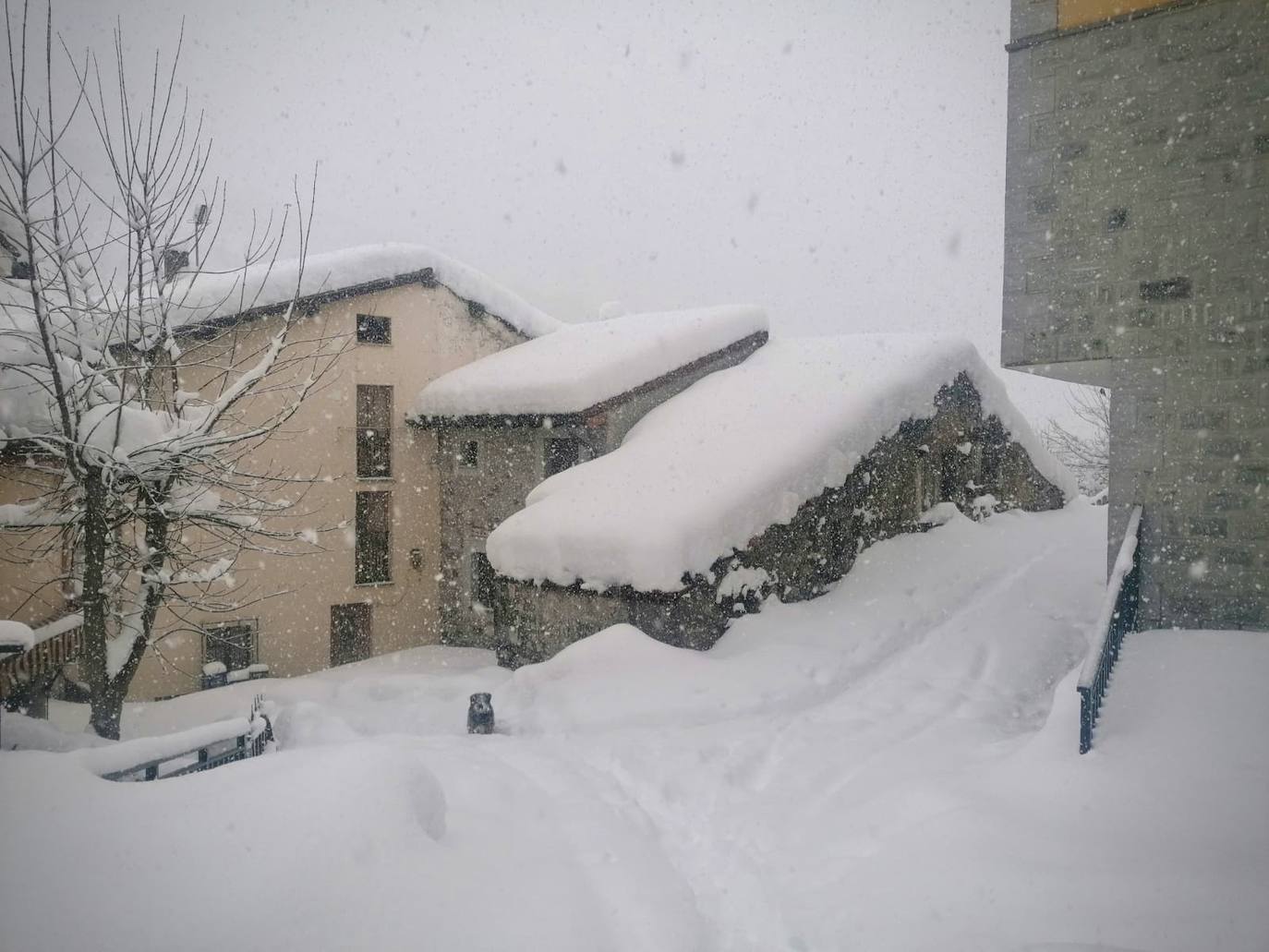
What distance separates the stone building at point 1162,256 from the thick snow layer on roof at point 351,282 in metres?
9.12

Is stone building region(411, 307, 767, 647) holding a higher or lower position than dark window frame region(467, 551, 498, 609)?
higher

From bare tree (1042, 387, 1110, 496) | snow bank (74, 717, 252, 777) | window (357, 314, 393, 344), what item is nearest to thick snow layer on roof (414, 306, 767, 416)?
window (357, 314, 393, 344)

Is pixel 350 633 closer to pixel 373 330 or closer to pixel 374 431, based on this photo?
pixel 374 431

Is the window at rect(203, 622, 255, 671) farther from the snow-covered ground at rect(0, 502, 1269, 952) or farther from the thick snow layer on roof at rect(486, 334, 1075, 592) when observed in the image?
the snow-covered ground at rect(0, 502, 1269, 952)

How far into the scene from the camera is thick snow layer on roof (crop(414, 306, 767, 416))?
1308cm

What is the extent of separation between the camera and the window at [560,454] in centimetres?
1344

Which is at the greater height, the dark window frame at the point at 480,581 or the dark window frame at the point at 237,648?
the dark window frame at the point at 480,581

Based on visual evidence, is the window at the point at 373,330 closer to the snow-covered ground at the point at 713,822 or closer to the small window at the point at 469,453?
the small window at the point at 469,453

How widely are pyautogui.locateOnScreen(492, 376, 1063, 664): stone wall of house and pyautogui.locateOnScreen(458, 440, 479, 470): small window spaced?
174 inches

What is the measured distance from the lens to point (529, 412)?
13.2 metres

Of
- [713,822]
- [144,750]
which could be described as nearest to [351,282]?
[144,750]

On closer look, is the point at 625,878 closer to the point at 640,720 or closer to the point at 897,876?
the point at 897,876

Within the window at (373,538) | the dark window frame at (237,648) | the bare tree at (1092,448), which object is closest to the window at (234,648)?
the dark window frame at (237,648)

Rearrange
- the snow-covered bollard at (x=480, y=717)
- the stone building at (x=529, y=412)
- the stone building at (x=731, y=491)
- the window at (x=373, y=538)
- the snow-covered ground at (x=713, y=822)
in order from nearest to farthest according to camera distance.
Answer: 1. the snow-covered ground at (x=713, y=822)
2. the snow-covered bollard at (x=480, y=717)
3. the stone building at (x=731, y=491)
4. the stone building at (x=529, y=412)
5. the window at (x=373, y=538)
